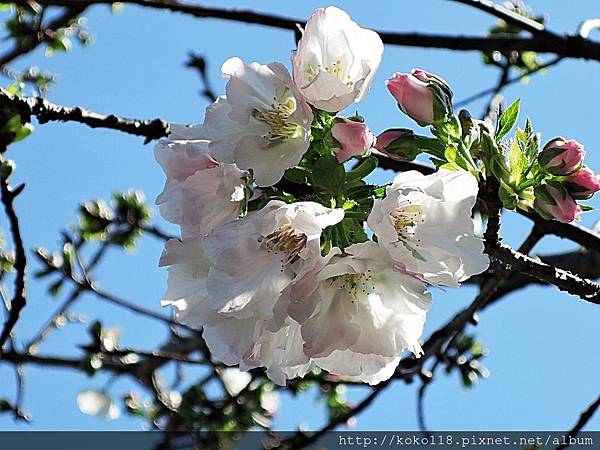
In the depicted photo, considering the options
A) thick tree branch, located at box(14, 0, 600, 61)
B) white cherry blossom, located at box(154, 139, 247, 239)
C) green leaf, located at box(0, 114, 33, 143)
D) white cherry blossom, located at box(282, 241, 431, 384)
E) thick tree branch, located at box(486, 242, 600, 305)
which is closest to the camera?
white cherry blossom, located at box(282, 241, 431, 384)

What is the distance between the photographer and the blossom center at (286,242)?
3.36ft

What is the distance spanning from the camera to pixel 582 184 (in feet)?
3.69

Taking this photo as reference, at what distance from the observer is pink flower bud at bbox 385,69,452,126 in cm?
112

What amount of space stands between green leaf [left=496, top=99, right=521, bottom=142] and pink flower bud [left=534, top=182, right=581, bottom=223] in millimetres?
104

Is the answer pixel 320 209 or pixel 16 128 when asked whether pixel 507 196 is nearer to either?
pixel 320 209

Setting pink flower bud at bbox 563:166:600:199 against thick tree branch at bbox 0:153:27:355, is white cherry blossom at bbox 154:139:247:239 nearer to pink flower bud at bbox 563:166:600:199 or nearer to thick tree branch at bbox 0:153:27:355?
pink flower bud at bbox 563:166:600:199

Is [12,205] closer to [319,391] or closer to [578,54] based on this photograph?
[578,54]

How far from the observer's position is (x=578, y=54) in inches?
84.5

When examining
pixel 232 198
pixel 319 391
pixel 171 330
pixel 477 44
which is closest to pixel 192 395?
pixel 171 330

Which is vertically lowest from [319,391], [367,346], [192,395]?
[319,391]

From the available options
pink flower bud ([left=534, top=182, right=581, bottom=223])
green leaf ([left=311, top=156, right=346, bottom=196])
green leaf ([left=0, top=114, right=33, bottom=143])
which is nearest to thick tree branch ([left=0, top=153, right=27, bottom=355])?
green leaf ([left=0, top=114, right=33, bottom=143])

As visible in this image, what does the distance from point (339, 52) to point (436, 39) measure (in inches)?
47.3

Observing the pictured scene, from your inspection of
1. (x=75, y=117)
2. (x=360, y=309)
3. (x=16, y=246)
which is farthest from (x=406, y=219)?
(x=16, y=246)

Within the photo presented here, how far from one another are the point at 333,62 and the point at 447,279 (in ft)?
1.27
